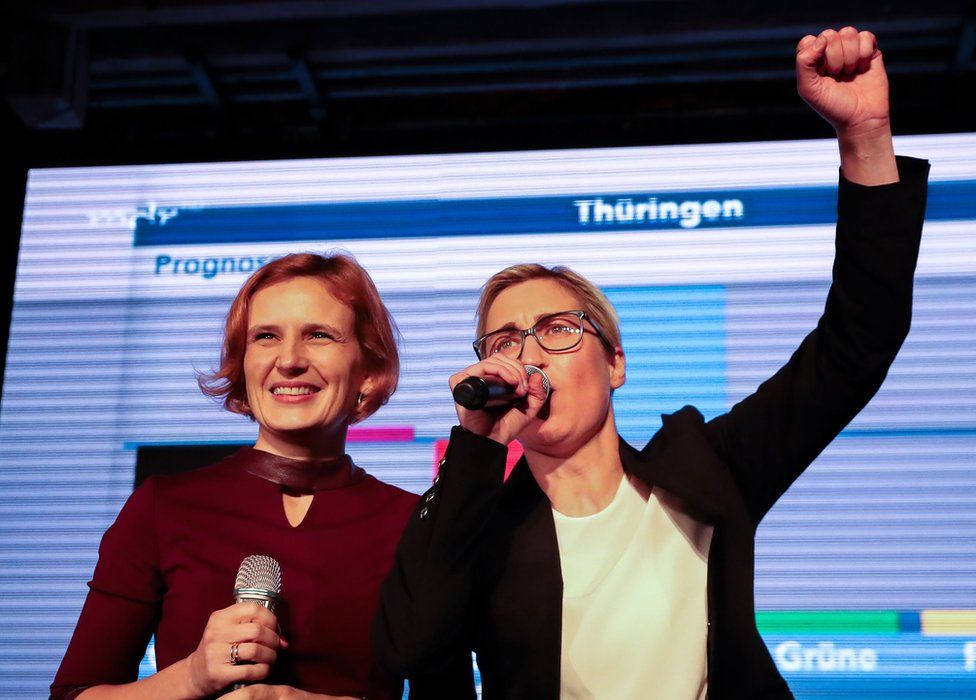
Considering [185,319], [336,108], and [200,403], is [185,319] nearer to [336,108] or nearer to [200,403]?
[200,403]

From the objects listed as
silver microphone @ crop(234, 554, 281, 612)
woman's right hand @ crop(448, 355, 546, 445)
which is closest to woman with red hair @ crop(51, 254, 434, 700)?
silver microphone @ crop(234, 554, 281, 612)

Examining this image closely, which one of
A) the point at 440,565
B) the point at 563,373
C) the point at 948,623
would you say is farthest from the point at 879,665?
the point at 440,565

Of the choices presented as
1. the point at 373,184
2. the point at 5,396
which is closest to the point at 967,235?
the point at 373,184

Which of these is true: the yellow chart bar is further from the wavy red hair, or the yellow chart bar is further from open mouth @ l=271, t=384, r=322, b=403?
open mouth @ l=271, t=384, r=322, b=403

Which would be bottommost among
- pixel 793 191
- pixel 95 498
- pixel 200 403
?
pixel 95 498

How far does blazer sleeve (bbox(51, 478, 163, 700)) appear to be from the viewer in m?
1.66

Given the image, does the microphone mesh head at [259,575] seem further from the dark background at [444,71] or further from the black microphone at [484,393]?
the dark background at [444,71]

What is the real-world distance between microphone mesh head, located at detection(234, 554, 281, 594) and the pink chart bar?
53.0 inches

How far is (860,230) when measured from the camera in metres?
1.53

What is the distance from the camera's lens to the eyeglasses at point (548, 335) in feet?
5.77

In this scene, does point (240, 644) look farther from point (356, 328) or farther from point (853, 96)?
point (853, 96)

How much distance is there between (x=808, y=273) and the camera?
9.64 ft

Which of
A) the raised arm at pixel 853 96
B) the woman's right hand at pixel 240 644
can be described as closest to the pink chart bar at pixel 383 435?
the woman's right hand at pixel 240 644

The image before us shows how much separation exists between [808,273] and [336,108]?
1.80 m
